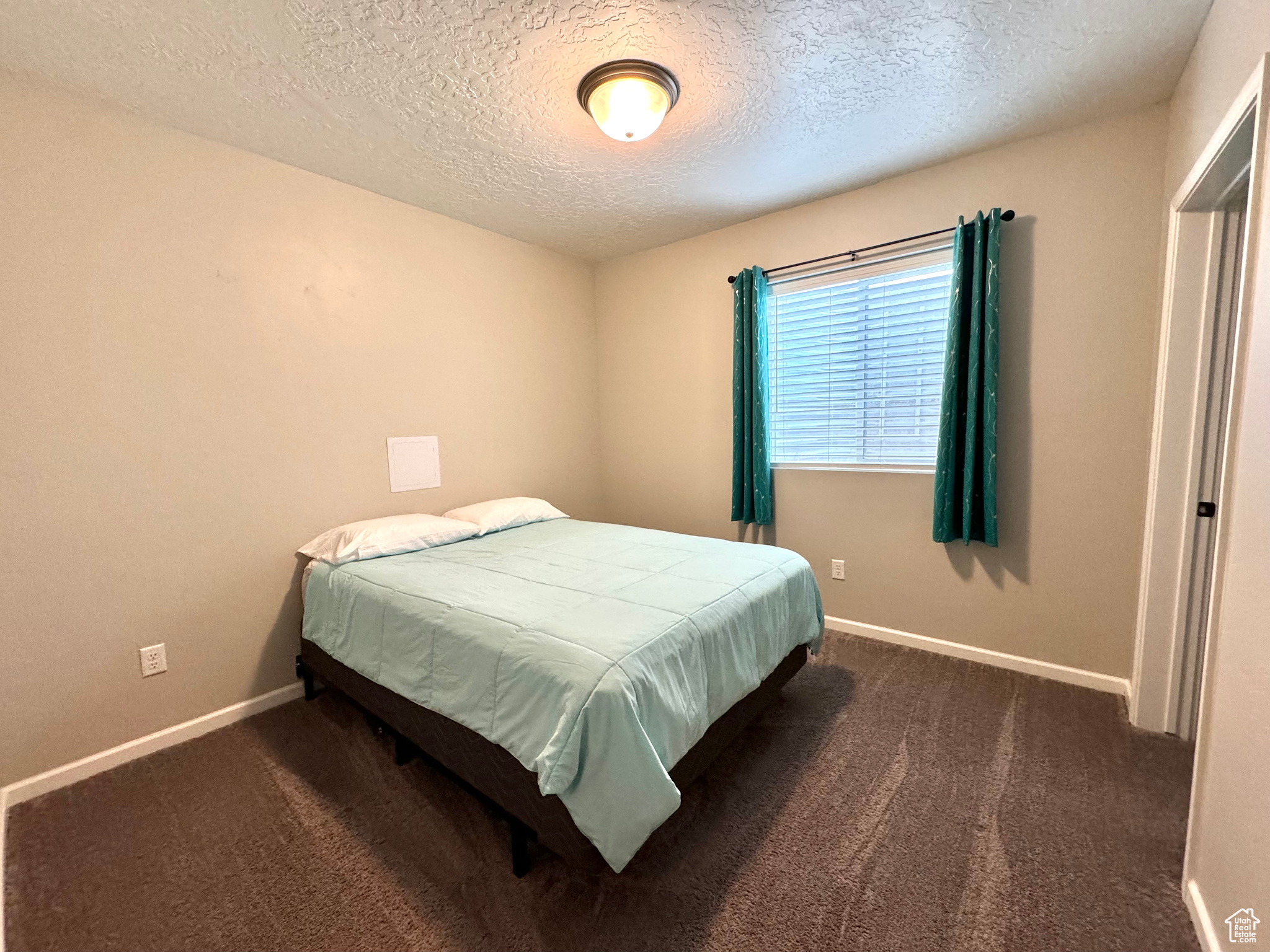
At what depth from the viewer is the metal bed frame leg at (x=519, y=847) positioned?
1441mm

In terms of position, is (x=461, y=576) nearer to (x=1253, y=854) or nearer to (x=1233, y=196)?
(x=1253, y=854)

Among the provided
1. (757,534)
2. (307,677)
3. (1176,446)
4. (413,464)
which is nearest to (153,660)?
(307,677)

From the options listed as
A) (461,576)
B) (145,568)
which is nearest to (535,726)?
(461,576)

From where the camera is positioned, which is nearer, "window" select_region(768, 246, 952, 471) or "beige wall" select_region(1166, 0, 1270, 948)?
"beige wall" select_region(1166, 0, 1270, 948)

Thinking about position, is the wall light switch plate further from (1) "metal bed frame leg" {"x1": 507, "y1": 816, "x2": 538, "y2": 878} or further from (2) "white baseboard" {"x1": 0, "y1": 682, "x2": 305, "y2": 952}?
(1) "metal bed frame leg" {"x1": 507, "y1": 816, "x2": 538, "y2": 878}

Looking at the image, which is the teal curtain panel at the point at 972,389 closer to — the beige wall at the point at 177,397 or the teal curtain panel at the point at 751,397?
the teal curtain panel at the point at 751,397

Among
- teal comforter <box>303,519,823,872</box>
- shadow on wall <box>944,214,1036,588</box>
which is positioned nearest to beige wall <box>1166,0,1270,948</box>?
shadow on wall <box>944,214,1036,588</box>

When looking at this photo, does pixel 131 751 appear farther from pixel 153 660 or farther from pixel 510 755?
pixel 510 755

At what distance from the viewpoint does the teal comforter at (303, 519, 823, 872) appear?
4.09 feet

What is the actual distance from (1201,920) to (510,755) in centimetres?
174

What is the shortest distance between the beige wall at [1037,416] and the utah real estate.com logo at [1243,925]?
149cm

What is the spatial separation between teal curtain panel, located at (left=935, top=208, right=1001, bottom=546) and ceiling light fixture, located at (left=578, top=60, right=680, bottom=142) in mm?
1521

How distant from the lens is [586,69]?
1.78 meters

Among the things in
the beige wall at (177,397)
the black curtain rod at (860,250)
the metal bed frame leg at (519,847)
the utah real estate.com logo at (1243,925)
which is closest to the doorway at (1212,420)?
the black curtain rod at (860,250)
